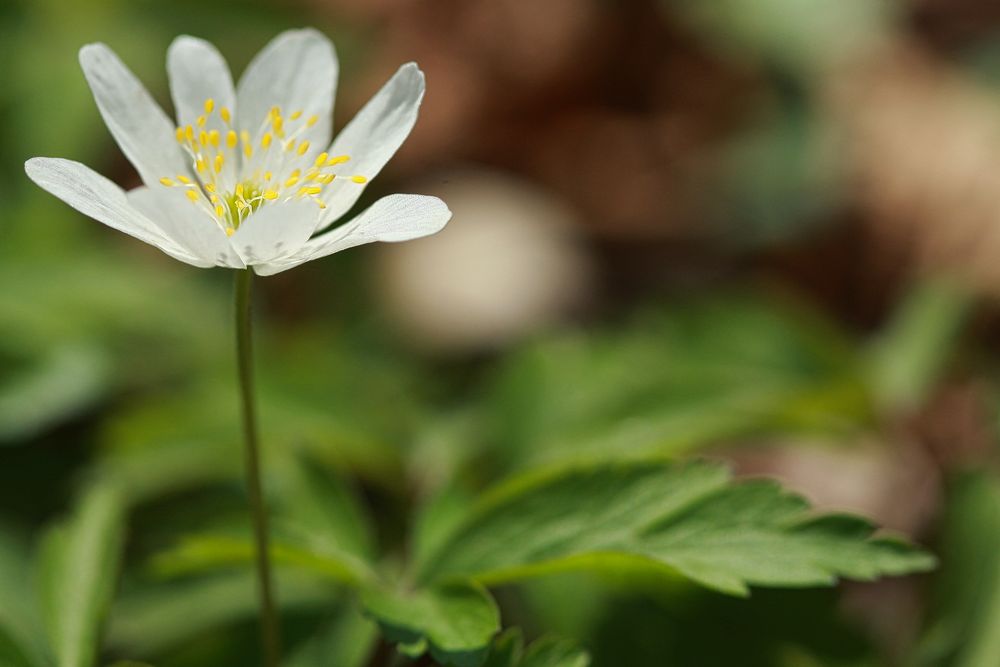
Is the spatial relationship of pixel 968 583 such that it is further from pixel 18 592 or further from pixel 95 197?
pixel 18 592

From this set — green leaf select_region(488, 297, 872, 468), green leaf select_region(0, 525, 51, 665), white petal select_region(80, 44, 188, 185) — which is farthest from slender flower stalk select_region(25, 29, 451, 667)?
green leaf select_region(0, 525, 51, 665)

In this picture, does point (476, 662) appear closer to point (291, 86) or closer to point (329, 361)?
point (291, 86)

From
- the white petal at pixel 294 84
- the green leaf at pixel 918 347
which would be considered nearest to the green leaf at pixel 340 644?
the white petal at pixel 294 84

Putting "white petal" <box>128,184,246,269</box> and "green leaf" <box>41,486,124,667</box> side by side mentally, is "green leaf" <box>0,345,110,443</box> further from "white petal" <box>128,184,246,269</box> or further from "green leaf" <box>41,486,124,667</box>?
"white petal" <box>128,184,246,269</box>

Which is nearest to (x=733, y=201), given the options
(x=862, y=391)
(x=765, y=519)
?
(x=862, y=391)

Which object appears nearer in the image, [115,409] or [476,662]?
[476,662]
